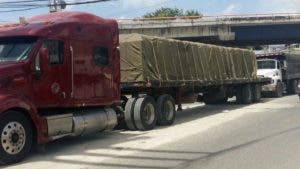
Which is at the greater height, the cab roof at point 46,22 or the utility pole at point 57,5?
the utility pole at point 57,5

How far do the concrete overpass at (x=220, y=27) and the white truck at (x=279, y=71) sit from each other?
19.4 m

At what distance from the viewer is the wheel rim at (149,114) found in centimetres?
1602

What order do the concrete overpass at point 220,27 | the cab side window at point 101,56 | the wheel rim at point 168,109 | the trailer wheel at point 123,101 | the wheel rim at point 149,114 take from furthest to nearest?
the concrete overpass at point 220,27, the wheel rim at point 168,109, the trailer wheel at point 123,101, the wheel rim at point 149,114, the cab side window at point 101,56

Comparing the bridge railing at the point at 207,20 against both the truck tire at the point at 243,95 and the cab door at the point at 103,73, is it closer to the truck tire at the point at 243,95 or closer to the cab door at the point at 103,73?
the truck tire at the point at 243,95

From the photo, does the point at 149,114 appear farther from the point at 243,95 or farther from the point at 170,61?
the point at 243,95

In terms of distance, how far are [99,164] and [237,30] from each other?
49.5 meters

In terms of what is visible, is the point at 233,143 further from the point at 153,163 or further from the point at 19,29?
the point at 19,29

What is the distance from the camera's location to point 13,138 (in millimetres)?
10703

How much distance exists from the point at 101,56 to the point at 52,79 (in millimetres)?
2223

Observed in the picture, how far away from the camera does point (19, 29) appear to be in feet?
38.9

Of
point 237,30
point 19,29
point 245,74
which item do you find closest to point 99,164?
point 19,29

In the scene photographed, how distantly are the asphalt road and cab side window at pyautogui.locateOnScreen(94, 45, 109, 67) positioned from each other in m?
1.88

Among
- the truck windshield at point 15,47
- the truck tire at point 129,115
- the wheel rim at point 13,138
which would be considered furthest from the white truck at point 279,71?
the wheel rim at point 13,138

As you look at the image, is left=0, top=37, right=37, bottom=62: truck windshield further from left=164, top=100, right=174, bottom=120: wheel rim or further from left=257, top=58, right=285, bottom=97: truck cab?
left=257, top=58, right=285, bottom=97: truck cab
